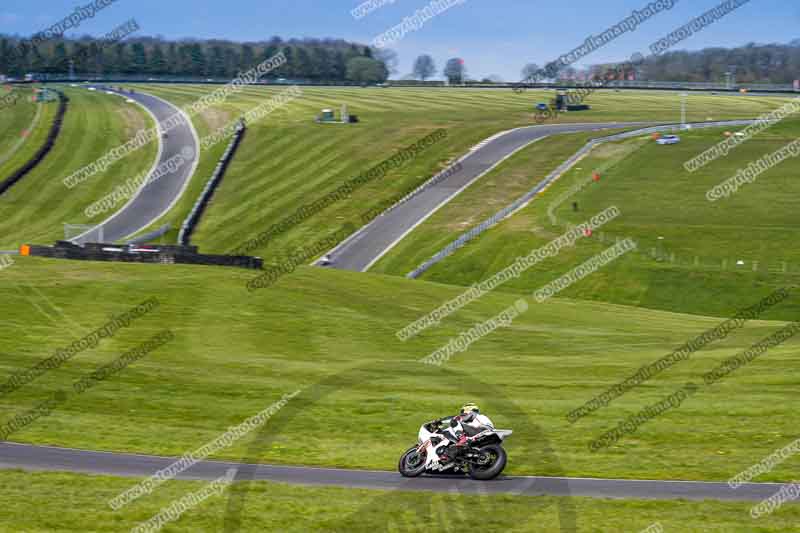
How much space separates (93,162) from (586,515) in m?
81.1

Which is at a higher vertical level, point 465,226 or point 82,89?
point 82,89

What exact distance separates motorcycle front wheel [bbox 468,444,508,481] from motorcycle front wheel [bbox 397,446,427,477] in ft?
3.30

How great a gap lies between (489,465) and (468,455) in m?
0.49

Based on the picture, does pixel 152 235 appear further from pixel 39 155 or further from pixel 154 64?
pixel 154 64

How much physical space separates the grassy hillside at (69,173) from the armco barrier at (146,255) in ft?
83.0

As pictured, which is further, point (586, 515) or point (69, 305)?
point (69, 305)

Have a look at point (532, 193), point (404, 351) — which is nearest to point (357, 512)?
point (404, 351)

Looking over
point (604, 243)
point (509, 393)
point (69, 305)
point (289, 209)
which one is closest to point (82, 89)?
point (289, 209)

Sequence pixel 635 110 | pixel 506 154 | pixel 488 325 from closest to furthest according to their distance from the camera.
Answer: pixel 488 325 < pixel 506 154 < pixel 635 110

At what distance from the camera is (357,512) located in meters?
18.4

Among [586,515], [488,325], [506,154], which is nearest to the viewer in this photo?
[586,515]

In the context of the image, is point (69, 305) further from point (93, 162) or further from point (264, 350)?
point (93, 162)

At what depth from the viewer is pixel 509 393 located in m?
29.1

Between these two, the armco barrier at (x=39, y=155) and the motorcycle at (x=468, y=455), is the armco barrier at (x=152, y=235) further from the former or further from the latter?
the motorcycle at (x=468, y=455)
